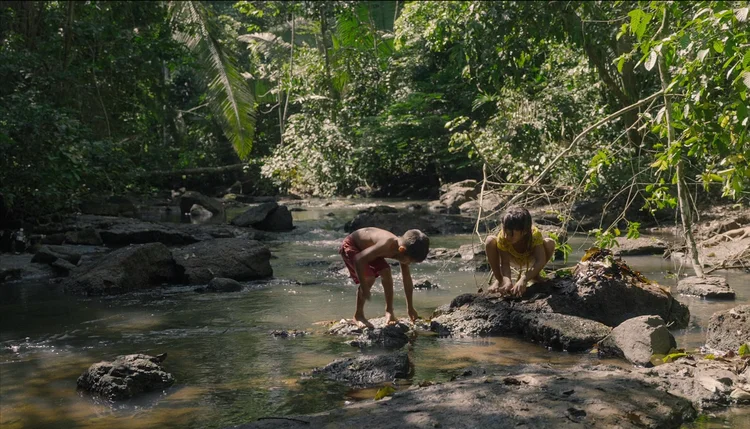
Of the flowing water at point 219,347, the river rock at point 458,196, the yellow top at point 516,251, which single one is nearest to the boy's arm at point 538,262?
the yellow top at point 516,251

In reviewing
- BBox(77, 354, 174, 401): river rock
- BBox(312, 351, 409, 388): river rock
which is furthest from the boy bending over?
BBox(77, 354, 174, 401): river rock

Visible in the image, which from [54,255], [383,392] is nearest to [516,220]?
[383,392]

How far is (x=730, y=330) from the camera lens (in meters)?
5.77

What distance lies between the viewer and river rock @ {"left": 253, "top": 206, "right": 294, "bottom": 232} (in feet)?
54.1

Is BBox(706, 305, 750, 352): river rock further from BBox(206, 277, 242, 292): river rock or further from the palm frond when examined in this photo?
the palm frond

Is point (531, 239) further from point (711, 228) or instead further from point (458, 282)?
point (711, 228)

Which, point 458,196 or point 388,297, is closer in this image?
point 388,297

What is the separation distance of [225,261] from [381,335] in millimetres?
4443

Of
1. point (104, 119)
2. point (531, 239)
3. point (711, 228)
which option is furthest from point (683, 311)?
point (104, 119)

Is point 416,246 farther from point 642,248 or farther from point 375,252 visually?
point 642,248

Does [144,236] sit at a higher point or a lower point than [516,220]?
lower

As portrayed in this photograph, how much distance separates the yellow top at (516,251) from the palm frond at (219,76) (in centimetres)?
1220

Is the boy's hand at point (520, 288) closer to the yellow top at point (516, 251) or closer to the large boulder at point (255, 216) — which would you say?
the yellow top at point (516, 251)

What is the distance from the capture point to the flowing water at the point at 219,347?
15.8ft
